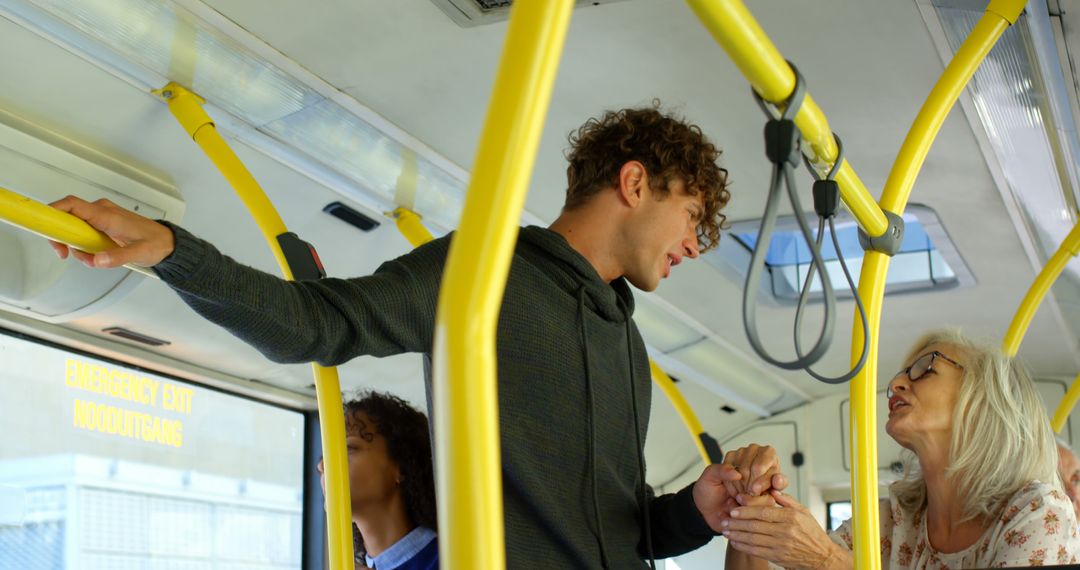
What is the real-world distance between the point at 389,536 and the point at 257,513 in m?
2.40

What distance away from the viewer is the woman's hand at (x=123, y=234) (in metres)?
1.34

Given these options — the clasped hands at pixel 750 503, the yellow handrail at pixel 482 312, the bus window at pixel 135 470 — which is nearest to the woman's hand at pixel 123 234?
the yellow handrail at pixel 482 312

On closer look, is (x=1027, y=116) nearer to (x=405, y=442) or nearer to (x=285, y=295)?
(x=405, y=442)

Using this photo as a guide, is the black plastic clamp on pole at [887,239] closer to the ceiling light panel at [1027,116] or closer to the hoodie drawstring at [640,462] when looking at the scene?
the hoodie drawstring at [640,462]

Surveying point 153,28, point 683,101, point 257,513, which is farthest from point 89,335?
point 683,101

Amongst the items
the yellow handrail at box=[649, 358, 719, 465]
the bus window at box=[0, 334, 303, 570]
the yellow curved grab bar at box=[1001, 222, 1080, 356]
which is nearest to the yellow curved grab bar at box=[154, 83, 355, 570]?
the bus window at box=[0, 334, 303, 570]

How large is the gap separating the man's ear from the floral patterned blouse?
1139 millimetres

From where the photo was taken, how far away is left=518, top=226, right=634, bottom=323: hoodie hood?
1.86 meters

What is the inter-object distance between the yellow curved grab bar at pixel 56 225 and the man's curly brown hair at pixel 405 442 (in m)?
1.70

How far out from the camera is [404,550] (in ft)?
9.45

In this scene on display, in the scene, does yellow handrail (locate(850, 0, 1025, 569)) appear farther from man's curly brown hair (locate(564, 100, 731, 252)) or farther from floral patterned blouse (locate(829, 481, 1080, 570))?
floral patterned blouse (locate(829, 481, 1080, 570))

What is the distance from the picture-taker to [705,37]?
3.44 metres

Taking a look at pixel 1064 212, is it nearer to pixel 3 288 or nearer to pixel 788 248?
pixel 788 248

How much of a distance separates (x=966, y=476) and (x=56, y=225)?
203 cm
